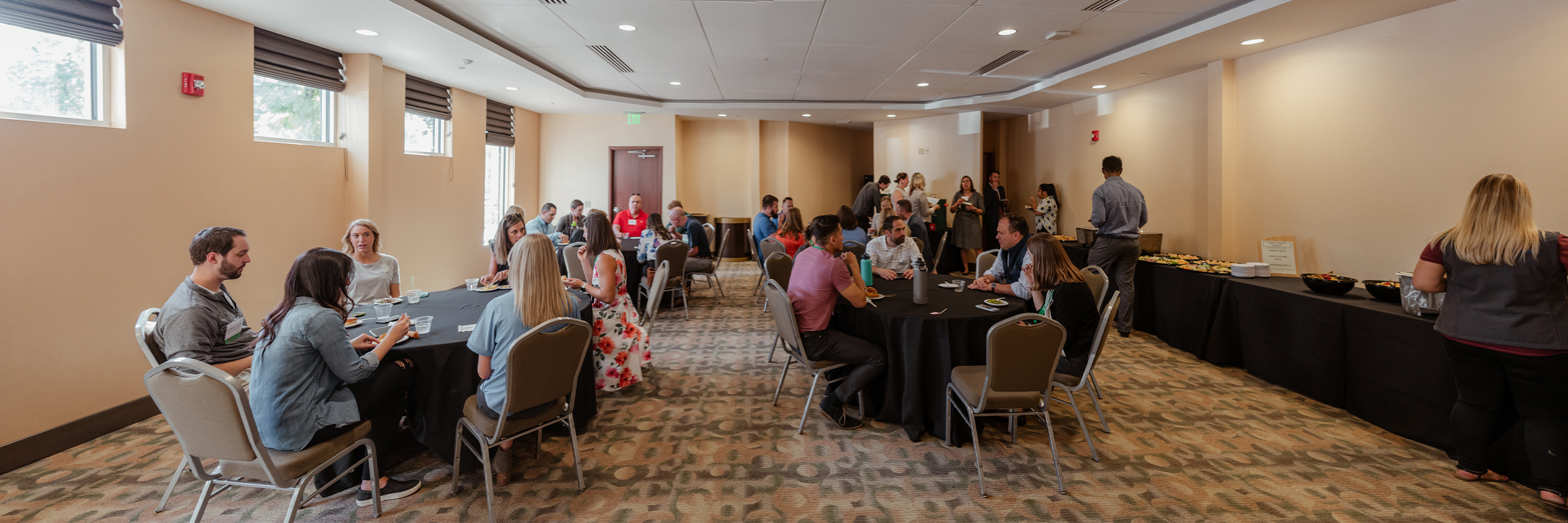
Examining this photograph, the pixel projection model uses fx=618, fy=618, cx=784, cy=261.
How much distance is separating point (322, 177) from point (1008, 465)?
5936mm

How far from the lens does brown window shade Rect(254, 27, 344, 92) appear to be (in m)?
4.82

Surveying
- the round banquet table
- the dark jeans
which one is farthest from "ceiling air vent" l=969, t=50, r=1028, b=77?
the round banquet table

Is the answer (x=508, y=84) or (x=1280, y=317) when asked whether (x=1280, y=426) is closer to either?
(x=1280, y=317)

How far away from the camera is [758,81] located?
7902 mm

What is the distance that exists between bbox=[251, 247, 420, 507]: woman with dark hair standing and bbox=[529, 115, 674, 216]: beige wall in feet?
29.3

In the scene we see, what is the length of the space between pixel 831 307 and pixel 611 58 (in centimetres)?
439

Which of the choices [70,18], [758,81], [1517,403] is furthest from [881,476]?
[758,81]

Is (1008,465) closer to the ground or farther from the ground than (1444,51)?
closer to the ground

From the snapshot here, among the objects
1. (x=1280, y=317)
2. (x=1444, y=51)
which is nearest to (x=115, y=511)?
(x=1280, y=317)

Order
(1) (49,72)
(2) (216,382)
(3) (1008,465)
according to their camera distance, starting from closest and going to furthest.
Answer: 1. (2) (216,382)
2. (3) (1008,465)
3. (1) (49,72)

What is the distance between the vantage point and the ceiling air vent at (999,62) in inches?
245

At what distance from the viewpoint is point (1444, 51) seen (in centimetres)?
408

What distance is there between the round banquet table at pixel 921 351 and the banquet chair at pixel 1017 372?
301 mm

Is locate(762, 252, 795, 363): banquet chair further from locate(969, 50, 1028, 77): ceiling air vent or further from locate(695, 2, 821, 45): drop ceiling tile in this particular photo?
locate(969, 50, 1028, 77): ceiling air vent
